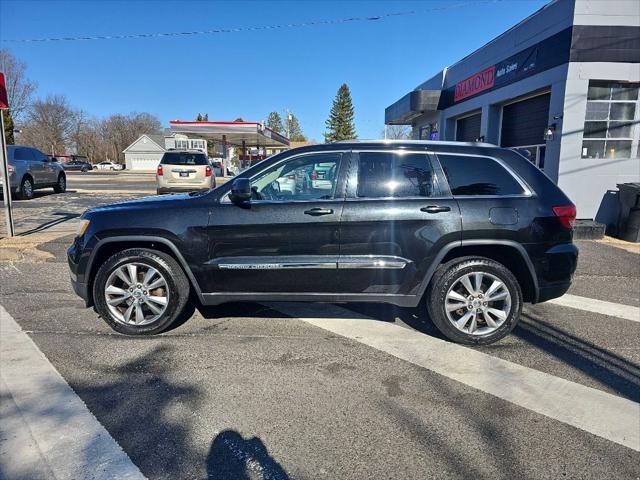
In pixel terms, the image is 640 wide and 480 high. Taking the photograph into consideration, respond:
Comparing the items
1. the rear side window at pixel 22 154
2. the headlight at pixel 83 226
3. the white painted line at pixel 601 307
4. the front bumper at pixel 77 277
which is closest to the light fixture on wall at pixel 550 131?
the white painted line at pixel 601 307

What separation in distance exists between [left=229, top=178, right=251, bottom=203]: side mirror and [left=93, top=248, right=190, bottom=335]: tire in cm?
86

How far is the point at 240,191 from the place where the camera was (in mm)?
3900

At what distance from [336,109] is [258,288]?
268ft

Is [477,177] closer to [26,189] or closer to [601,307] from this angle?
[601,307]

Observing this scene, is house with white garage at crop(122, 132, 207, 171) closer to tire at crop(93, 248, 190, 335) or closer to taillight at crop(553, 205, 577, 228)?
tire at crop(93, 248, 190, 335)

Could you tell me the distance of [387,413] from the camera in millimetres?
2916

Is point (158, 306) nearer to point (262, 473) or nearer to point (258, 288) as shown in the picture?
point (258, 288)

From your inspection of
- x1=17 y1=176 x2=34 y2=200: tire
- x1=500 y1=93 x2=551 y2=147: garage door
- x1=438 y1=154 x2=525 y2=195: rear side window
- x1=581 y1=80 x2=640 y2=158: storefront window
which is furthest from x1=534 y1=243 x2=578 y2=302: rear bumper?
x1=17 y1=176 x2=34 y2=200: tire

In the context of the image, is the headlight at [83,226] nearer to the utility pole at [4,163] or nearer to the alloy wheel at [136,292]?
the alloy wheel at [136,292]

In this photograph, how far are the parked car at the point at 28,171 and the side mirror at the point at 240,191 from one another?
43.0 feet

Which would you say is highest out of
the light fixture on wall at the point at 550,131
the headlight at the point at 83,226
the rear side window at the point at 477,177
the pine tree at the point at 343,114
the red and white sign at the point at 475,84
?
the pine tree at the point at 343,114

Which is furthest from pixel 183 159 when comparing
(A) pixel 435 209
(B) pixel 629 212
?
(B) pixel 629 212

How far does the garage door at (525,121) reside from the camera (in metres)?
11.8

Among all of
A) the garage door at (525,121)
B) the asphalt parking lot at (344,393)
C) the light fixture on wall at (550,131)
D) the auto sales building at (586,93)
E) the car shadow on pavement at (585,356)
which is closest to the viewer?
the asphalt parking lot at (344,393)
